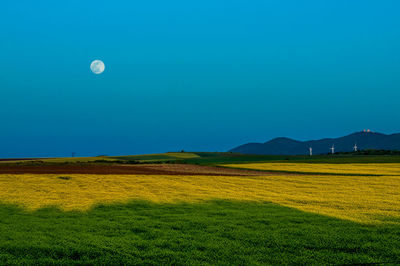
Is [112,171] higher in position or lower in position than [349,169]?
higher

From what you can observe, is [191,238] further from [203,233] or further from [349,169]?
[349,169]

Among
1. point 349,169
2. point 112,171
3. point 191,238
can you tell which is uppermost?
point 112,171

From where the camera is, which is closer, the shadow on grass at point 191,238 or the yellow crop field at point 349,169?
the shadow on grass at point 191,238

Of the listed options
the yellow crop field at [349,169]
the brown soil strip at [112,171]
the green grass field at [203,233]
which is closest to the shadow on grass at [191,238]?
the green grass field at [203,233]

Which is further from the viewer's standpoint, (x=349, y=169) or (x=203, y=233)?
(x=349, y=169)

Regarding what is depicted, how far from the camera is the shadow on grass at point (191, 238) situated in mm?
9430

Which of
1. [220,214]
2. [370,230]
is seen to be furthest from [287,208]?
[370,230]

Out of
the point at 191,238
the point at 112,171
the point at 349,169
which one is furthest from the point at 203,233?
the point at 349,169

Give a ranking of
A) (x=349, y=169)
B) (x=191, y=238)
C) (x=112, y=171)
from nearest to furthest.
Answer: (x=191, y=238) → (x=112, y=171) → (x=349, y=169)

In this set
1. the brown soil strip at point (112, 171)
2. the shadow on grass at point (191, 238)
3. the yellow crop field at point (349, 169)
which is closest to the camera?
the shadow on grass at point (191, 238)

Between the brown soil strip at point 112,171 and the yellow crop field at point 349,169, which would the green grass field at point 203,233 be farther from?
the yellow crop field at point 349,169

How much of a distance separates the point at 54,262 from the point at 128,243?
2438 mm

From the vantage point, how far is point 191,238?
11.4 meters

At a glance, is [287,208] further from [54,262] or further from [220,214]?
[54,262]
